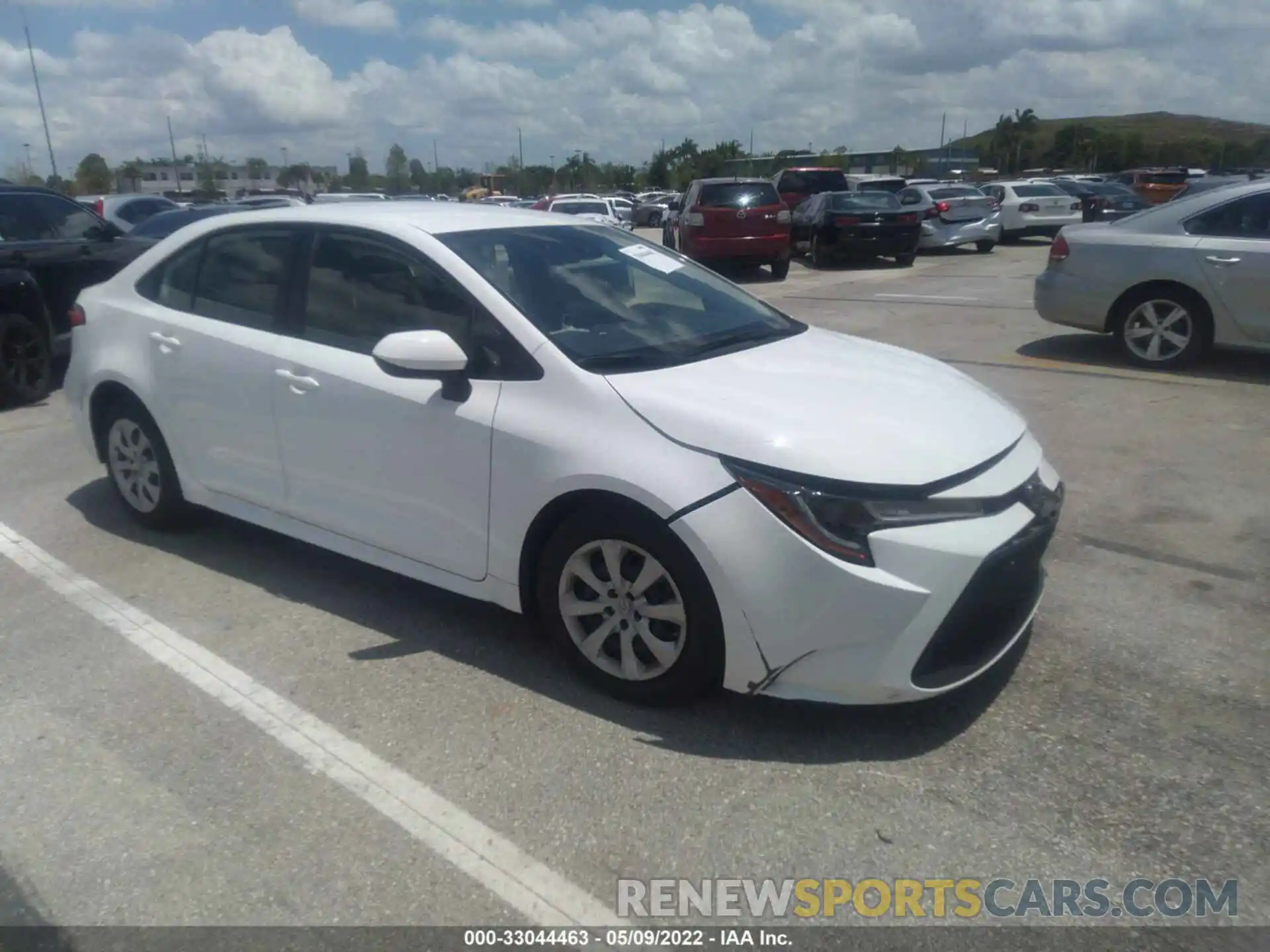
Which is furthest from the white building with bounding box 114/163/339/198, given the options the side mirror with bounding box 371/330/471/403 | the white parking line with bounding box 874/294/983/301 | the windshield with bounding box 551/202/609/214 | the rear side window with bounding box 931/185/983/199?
the side mirror with bounding box 371/330/471/403

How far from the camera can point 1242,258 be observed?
7934mm

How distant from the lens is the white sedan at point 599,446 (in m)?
3.08

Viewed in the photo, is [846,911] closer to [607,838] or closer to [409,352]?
[607,838]

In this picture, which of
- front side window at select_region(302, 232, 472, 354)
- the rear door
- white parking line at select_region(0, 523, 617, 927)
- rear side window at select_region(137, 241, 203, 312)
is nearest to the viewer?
white parking line at select_region(0, 523, 617, 927)

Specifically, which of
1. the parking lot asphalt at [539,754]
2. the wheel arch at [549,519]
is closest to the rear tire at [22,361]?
the parking lot asphalt at [539,754]

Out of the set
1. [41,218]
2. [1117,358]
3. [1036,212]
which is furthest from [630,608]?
[1036,212]

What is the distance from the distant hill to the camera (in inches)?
2635

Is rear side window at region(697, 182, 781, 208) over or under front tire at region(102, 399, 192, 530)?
over

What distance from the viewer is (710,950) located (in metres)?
2.53

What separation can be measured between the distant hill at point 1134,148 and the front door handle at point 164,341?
55773 mm

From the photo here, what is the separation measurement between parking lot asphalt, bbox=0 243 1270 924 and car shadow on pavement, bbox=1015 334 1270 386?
3794 mm

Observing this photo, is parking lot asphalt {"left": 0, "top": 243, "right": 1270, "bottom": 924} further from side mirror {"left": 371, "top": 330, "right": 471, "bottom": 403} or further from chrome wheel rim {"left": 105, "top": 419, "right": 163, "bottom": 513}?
side mirror {"left": 371, "top": 330, "right": 471, "bottom": 403}

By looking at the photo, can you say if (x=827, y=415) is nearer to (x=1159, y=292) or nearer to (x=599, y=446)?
(x=599, y=446)

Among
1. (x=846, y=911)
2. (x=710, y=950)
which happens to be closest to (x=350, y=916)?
(x=710, y=950)
